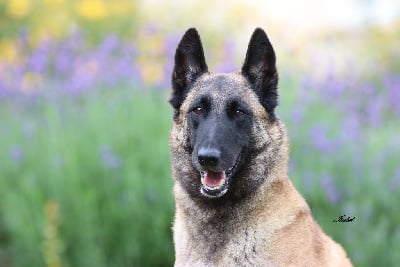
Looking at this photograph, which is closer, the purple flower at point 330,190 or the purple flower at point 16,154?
the purple flower at point 330,190

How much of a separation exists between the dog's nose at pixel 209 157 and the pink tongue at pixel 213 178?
0.11m

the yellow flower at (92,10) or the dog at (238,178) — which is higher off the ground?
the dog at (238,178)

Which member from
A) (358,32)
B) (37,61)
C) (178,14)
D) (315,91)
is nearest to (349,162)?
(315,91)

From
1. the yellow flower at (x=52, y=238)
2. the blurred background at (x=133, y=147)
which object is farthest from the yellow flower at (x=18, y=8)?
the yellow flower at (x=52, y=238)

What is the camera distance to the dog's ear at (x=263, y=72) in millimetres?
4148

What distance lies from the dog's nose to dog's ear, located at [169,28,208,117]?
19.4 inches

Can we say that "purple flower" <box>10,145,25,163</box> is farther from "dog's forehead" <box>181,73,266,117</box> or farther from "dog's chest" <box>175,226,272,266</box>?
"dog's chest" <box>175,226,272,266</box>

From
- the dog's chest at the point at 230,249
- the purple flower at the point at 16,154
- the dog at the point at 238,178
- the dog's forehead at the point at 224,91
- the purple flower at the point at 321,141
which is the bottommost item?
the purple flower at the point at 321,141

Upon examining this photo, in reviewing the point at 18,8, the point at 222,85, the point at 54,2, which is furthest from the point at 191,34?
the point at 54,2

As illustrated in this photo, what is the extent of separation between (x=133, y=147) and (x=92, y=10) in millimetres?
4100

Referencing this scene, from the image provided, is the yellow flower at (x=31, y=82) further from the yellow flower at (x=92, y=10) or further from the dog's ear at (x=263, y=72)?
the dog's ear at (x=263, y=72)

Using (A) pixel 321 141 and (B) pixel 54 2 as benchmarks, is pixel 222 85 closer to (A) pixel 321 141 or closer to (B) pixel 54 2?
(A) pixel 321 141

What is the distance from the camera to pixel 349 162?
677 centimetres

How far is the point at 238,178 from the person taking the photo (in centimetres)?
407
